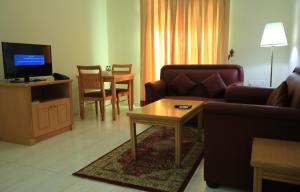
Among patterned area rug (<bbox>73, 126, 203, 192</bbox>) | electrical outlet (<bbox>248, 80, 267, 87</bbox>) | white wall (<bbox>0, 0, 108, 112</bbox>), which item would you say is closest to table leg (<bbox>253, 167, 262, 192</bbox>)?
patterned area rug (<bbox>73, 126, 203, 192</bbox>)

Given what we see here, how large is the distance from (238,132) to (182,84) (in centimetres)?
238

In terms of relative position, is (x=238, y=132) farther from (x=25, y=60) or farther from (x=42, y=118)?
(x=25, y=60)

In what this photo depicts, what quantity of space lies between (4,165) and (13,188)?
0.56m

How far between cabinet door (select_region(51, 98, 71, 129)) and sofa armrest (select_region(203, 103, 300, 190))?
2309 millimetres

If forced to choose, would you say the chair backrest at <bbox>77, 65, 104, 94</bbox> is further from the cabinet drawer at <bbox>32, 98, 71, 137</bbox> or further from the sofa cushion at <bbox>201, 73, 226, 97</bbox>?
the sofa cushion at <bbox>201, 73, 226, 97</bbox>

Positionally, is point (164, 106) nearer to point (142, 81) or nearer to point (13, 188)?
point (13, 188)

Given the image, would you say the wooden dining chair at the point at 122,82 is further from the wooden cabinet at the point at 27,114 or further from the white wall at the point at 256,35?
the white wall at the point at 256,35

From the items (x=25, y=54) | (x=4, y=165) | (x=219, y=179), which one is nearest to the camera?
(x=219, y=179)

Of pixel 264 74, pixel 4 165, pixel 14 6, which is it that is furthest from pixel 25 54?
pixel 264 74

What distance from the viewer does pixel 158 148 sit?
294 centimetres

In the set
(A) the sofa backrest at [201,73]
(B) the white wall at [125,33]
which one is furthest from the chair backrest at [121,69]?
(A) the sofa backrest at [201,73]

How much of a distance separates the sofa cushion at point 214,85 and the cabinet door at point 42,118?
7.58 ft

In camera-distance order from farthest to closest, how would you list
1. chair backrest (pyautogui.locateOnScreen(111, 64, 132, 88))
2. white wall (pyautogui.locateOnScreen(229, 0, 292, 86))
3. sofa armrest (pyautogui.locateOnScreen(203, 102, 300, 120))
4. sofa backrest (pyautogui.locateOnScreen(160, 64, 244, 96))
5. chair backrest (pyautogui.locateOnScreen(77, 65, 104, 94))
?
chair backrest (pyautogui.locateOnScreen(111, 64, 132, 88)), white wall (pyautogui.locateOnScreen(229, 0, 292, 86)), chair backrest (pyautogui.locateOnScreen(77, 65, 104, 94)), sofa backrest (pyautogui.locateOnScreen(160, 64, 244, 96)), sofa armrest (pyautogui.locateOnScreen(203, 102, 300, 120))

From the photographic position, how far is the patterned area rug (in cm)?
214
